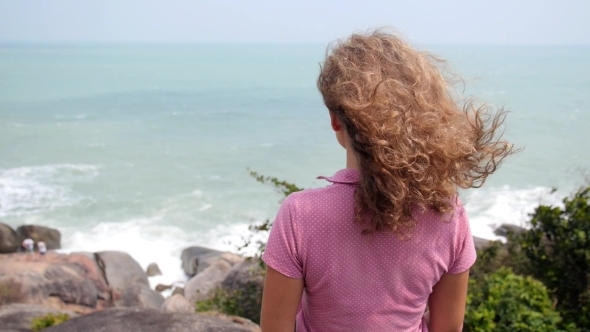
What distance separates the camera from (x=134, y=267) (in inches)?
616

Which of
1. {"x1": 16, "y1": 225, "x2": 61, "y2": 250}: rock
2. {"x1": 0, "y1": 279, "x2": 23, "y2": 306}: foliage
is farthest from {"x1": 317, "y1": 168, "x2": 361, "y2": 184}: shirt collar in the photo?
{"x1": 16, "y1": 225, "x2": 61, "y2": 250}: rock

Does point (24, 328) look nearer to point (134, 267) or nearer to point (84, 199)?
point (134, 267)

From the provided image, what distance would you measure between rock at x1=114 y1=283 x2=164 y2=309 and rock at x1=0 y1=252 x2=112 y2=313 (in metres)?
0.37

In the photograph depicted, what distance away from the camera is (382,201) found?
149 centimetres

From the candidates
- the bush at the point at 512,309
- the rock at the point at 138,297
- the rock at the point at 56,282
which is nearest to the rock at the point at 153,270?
the rock at the point at 56,282

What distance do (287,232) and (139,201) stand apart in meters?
22.8

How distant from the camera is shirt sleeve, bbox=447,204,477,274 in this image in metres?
1.65

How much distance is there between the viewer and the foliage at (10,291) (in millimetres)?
11257

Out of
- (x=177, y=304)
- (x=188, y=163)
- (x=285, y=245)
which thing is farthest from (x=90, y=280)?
(x=188, y=163)

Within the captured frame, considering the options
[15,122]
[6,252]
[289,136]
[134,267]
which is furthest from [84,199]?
[15,122]

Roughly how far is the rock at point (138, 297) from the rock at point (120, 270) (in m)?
0.86

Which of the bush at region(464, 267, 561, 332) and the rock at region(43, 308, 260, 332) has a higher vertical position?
the bush at region(464, 267, 561, 332)

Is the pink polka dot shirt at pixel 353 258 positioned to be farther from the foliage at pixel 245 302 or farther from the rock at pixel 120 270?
the rock at pixel 120 270

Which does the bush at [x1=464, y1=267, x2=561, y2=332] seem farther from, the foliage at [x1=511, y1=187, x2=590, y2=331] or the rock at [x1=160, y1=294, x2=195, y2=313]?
the rock at [x1=160, y1=294, x2=195, y2=313]
